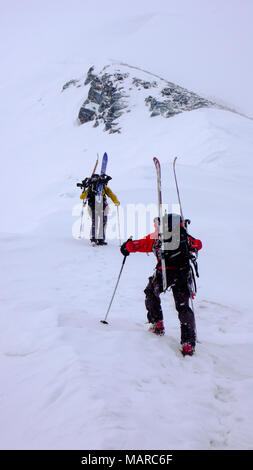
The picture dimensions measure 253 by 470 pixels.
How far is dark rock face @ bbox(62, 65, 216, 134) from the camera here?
36438 millimetres

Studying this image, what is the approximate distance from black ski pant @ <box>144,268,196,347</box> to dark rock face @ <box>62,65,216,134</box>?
32.8 metres

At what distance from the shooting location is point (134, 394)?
9.94 ft

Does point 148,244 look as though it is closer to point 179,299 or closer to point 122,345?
point 179,299

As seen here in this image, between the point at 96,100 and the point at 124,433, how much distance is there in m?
44.3

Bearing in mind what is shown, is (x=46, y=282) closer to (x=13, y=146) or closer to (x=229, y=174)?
(x=229, y=174)

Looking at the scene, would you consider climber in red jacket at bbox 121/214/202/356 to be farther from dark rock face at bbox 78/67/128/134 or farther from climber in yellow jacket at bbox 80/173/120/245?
dark rock face at bbox 78/67/128/134

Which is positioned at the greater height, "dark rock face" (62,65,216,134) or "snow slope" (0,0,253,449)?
"dark rock face" (62,65,216,134)

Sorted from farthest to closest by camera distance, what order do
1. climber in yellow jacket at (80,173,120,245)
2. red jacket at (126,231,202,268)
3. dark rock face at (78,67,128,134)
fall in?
dark rock face at (78,67,128,134) < climber in yellow jacket at (80,173,120,245) < red jacket at (126,231,202,268)

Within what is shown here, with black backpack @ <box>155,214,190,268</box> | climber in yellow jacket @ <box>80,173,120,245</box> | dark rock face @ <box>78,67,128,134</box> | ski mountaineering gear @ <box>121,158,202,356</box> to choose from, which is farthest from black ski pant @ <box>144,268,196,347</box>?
dark rock face @ <box>78,67,128,134</box>

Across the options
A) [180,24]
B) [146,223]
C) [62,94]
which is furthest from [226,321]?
[180,24]

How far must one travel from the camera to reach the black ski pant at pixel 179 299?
13.7 feet

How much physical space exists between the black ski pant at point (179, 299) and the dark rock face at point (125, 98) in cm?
3279

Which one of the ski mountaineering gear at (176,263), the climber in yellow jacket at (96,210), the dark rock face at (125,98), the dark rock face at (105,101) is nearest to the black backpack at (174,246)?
the ski mountaineering gear at (176,263)

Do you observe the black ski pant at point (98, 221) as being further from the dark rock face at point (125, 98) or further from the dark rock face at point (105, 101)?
Answer: the dark rock face at point (105, 101)
